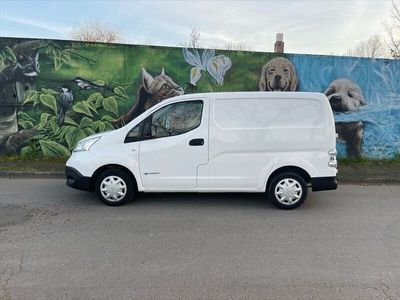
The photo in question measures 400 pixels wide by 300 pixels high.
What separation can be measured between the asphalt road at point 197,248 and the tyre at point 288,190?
0.55 feet

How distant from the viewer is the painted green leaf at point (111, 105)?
917 cm

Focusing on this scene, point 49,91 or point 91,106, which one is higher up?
point 49,91

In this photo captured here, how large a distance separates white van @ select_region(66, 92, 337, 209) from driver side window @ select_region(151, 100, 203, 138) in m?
0.02

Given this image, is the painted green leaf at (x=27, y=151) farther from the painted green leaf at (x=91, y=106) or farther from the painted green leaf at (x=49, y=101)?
the painted green leaf at (x=91, y=106)

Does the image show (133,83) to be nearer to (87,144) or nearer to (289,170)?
(87,144)

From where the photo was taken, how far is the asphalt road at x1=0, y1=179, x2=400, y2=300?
10.2ft

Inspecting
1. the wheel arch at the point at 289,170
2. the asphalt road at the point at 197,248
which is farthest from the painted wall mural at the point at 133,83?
the wheel arch at the point at 289,170

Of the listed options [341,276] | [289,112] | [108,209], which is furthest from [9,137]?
[341,276]

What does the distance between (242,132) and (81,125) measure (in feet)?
17.9

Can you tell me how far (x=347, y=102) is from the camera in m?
9.41

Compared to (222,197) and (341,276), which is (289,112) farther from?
(341,276)

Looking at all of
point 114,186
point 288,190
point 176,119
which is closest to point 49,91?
point 114,186

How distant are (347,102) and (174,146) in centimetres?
616

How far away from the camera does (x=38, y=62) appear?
8914 millimetres
